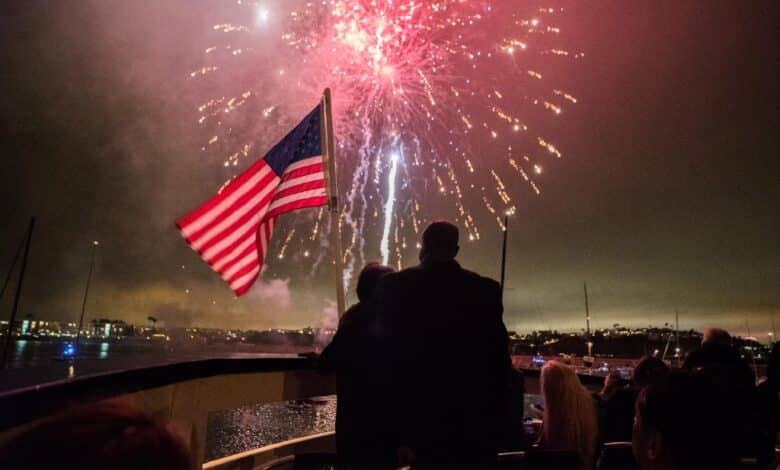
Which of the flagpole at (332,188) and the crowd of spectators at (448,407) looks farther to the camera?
the flagpole at (332,188)

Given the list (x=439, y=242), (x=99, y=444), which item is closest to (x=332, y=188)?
(x=439, y=242)

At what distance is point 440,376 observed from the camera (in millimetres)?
2670

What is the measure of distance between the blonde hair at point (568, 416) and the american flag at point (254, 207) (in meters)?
3.73

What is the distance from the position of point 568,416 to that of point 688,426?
6.64ft

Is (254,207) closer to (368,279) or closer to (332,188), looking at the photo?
(332,188)

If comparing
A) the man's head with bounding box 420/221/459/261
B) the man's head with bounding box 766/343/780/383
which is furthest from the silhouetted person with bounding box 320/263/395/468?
the man's head with bounding box 766/343/780/383

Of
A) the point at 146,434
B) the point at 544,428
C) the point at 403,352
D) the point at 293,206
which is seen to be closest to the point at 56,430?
the point at 146,434

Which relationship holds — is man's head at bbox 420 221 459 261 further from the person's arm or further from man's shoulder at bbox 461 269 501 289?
the person's arm

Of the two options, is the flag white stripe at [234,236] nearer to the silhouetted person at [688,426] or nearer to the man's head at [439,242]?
the man's head at [439,242]

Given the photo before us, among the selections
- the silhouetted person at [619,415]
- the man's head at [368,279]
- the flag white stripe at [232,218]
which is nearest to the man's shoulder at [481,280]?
the man's head at [368,279]

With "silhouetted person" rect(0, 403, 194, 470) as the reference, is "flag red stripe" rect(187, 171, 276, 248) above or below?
above

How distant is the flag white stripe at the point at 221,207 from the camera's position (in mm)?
6215

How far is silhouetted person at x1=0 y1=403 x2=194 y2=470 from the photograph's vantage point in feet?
2.54

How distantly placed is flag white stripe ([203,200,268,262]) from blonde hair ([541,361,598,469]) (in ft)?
14.1
